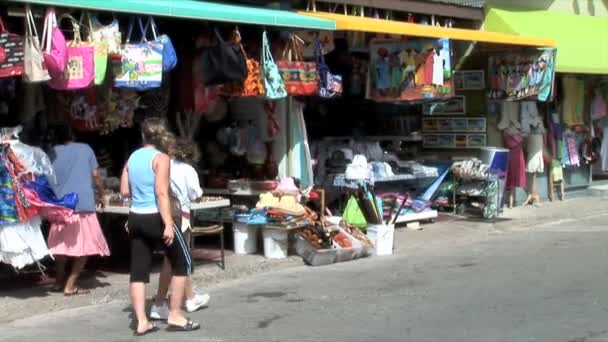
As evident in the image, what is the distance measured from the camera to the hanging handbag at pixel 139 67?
9172mm

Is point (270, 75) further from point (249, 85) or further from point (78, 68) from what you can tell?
point (78, 68)

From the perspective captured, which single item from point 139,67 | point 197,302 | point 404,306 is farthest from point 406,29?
point 197,302

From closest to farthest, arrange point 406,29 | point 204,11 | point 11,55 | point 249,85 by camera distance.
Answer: point 11,55, point 204,11, point 249,85, point 406,29

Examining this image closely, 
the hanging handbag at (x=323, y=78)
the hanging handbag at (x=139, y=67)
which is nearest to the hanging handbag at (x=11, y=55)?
the hanging handbag at (x=139, y=67)

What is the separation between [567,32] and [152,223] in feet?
39.2

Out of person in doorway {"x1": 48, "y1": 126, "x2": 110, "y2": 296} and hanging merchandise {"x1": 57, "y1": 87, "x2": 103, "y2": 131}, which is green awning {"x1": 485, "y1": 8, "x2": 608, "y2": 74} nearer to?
hanging merchandise {"x1": 57, "y1": 87, "x2": 103, "y2": 131}

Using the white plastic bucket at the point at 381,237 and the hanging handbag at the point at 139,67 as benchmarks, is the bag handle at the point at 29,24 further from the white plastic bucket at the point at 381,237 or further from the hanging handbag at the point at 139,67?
the white plastic bucket at the point at 381,237

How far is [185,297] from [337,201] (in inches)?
213

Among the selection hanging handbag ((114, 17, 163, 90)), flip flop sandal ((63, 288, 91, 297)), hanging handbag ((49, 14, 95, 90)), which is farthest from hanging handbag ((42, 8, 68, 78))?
flip flop sandal ((63, 288, 91, 297))

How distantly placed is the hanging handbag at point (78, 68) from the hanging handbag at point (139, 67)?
0.43 m

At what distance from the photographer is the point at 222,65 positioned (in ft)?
33.2

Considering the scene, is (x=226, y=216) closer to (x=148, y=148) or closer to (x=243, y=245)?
(x=243, y=245)

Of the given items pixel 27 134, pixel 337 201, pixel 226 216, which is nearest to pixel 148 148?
pixel 27 134

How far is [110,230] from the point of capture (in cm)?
1159
